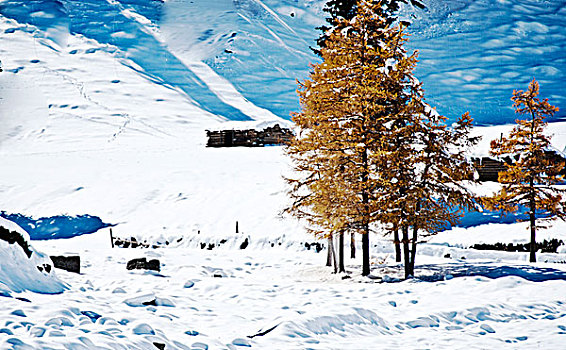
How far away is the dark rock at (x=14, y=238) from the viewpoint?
972 cm

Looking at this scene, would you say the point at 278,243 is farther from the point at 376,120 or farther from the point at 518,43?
the point at 518,43

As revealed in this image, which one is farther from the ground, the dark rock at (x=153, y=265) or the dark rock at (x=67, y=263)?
the dark rock at (x=67, y=263)

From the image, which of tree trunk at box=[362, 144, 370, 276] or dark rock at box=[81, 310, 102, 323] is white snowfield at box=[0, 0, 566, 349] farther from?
tree trunk at box=[362, 144, 370, 276]

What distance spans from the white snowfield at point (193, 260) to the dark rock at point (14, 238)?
31 cm

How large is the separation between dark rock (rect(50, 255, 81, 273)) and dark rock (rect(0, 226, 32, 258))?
3.66 m

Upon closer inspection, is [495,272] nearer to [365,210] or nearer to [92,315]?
[365,210]

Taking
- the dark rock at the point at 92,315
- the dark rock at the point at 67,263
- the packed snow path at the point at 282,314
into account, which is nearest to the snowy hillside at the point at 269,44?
the dark rock at the point at 67,263

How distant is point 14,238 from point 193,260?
36.9 ft

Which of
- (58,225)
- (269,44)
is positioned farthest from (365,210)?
(269,44)

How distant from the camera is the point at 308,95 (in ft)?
65.5

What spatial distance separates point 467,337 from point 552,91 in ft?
382

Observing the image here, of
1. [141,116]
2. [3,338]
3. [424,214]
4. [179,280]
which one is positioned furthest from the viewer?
[141,116]

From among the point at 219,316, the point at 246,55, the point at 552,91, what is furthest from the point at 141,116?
the point at 552,91

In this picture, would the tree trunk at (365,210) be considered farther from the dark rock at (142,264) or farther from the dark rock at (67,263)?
the dark rock at (67,263)
